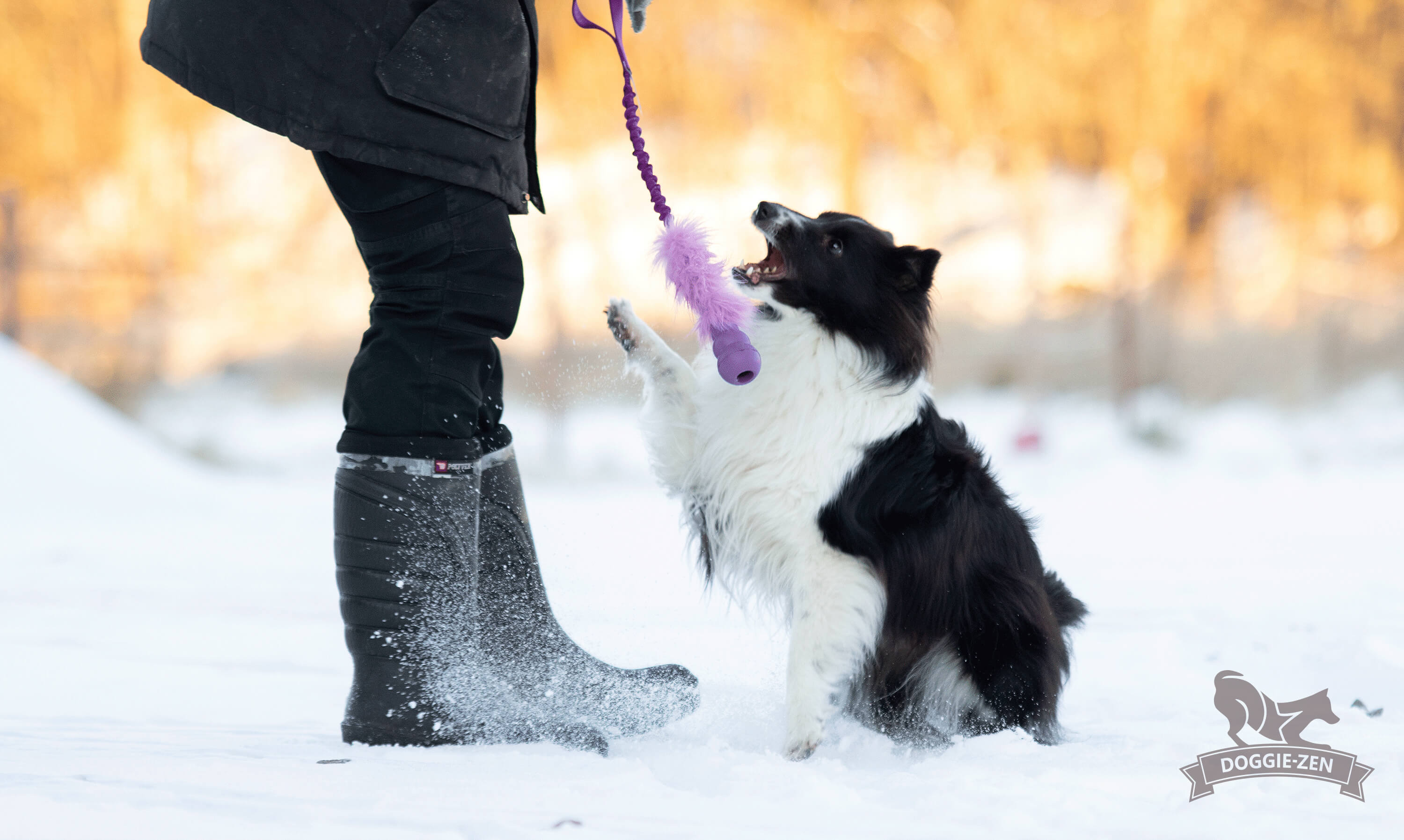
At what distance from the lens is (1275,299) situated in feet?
34.0

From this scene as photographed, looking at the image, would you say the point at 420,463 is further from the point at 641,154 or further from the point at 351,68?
the point at 641,154

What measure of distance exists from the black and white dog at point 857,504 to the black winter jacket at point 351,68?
2.54 ft

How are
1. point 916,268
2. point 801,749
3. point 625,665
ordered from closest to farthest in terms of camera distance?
point 801,749 → point 916,268 → point 625,665

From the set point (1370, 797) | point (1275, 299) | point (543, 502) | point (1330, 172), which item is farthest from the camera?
point (1275, 299)

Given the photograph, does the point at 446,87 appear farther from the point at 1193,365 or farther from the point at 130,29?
the point at 1193,365

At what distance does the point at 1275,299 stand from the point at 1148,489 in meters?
4.61

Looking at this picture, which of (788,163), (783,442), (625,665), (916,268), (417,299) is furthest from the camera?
(788,163)

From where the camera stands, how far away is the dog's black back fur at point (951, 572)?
80.5 inches

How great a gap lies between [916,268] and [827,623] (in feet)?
2.80

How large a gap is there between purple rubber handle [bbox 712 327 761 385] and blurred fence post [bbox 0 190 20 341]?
912 centimetres

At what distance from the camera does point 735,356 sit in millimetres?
2018

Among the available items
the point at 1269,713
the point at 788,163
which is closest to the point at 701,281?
the point at 1269,713

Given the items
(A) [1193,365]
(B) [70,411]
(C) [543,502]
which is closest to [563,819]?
(C) [543,502]

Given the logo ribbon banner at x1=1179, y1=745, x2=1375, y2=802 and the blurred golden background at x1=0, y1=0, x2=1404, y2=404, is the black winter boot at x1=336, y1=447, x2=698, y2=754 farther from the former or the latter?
the blurred golden background at x1=0, y1=0, x2=1404, y2=404
